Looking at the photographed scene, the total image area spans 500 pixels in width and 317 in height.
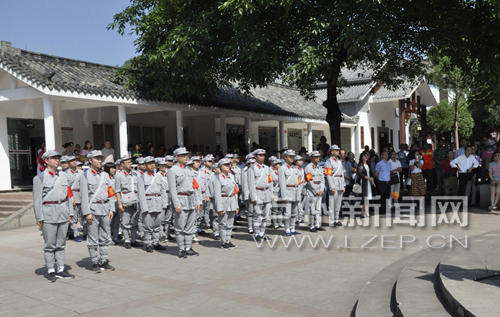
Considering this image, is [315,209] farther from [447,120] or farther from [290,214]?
[447,120]

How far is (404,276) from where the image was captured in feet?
19.0

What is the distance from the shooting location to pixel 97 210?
745 cm

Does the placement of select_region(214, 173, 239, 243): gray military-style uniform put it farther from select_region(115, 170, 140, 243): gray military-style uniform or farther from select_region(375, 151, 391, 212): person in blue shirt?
select_region(375, 151, 391, 212): person in blue shirt

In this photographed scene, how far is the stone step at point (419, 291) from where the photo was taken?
4.60 m

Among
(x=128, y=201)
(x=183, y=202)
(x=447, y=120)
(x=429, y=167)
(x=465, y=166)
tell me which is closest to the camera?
(x=183, y=202)

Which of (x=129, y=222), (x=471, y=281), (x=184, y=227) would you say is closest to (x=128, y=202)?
(x=129, y=222)

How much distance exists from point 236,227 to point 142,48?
6.96 m

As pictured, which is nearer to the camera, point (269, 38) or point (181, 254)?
point (181, 254)

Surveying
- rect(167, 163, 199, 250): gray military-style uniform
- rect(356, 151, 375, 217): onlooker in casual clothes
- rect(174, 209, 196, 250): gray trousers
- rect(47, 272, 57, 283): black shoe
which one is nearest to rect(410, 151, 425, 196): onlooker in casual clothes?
rect(356, 151, 375, 217): onlooker in casual clothes

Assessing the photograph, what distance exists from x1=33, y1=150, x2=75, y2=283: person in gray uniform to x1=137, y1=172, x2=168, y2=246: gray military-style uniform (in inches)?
66.0

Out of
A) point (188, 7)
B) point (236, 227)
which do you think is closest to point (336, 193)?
point (236, 227)

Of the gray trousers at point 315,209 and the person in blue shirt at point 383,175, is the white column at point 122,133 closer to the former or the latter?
the gray trousers at point 315,209

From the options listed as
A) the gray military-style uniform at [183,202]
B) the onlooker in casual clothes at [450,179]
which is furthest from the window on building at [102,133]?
the onlooker in casual clothes at [450,179]

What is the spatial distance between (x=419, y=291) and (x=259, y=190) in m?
4.71
